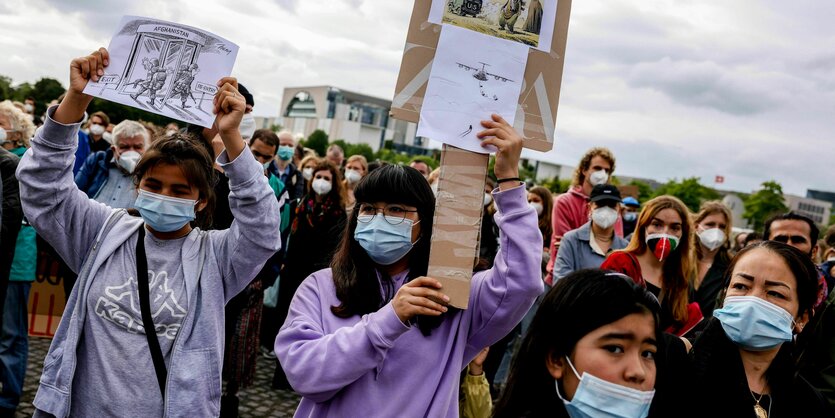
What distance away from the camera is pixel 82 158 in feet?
24.5

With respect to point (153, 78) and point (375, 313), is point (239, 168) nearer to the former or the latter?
point (153, 78)

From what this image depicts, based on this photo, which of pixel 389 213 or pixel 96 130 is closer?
pixel 389 213

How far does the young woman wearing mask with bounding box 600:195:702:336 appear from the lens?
4.27 m

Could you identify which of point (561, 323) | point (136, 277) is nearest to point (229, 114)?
point (136, 277)

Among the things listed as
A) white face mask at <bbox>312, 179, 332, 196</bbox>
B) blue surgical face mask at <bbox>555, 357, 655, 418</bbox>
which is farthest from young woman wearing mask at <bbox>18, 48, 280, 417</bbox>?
white face mask at <bbox>312, 179, 332, 196</bbox>

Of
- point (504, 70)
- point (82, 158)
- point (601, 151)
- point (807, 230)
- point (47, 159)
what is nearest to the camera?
point (504, 70)

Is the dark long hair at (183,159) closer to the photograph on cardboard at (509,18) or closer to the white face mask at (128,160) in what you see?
the photograph on cardboard at (509,18)

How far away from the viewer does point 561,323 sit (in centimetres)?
209

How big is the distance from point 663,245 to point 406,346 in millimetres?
2820

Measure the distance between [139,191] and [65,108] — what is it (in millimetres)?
453

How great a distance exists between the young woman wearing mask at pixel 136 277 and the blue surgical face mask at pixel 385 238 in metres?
0.44

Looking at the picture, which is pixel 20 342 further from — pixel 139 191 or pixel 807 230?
pixel 807 230

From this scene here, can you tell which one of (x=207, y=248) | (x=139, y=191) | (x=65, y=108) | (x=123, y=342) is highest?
(x=65, y=108)

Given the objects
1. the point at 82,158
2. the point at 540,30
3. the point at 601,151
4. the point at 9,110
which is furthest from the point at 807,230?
the point at 82,158
